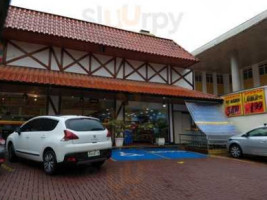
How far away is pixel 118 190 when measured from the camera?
6.00 m

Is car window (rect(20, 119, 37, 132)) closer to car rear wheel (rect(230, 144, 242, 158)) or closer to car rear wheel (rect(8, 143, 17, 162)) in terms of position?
car rear wheel (rect(8, 143, 17, 162))

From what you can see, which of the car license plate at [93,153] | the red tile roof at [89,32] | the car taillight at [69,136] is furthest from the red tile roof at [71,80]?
the car license plate at [93,153]

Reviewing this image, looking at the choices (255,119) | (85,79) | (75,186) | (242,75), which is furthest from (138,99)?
(242,75)

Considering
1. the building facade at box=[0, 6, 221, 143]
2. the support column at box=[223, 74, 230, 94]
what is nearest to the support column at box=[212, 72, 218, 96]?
the support column at box=[223, 74, 230, 94]

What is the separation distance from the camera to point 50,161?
7250 mm

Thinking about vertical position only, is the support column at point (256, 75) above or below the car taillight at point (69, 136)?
above

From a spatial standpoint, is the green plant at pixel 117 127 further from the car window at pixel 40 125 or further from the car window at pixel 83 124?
the car window at pixel 40 125

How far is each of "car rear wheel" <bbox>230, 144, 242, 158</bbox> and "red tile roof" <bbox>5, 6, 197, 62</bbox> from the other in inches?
281

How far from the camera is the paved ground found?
5660mm

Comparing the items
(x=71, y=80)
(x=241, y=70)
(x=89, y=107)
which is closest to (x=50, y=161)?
(x=71, y=80)

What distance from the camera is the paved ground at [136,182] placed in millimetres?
5660

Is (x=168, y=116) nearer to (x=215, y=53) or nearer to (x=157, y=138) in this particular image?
(x=157, y=138)

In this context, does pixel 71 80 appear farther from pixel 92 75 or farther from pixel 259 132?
pixel 259 132

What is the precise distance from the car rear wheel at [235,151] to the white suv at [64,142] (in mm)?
7146
